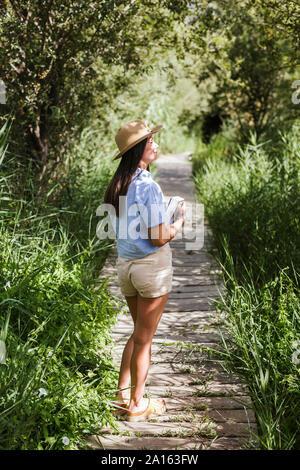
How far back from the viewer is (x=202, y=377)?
3391mm

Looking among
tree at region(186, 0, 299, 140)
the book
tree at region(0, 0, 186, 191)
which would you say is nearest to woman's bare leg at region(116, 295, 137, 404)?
the book

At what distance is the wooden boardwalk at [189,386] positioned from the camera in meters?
2.69

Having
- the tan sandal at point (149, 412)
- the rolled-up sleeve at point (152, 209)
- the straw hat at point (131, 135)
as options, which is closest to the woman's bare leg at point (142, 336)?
the tan sandal at point (149, 412)

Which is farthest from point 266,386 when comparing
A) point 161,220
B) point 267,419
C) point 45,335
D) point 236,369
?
point 45,335

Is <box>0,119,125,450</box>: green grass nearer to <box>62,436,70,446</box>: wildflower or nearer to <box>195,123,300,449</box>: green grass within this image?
<box>62,436,70,446</box>: wildflower

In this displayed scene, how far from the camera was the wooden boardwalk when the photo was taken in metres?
2.69

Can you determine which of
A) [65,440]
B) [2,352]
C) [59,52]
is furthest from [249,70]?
[65,440]

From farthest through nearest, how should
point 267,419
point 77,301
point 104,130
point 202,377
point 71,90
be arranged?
point 104,130
point 71,90
point 77,301
point 202,377
point 267,419

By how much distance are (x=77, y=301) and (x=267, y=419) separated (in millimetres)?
1748

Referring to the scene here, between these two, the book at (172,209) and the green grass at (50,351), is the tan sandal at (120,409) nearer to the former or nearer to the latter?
the green grass at (50,351)

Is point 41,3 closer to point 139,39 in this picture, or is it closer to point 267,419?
point 139,39

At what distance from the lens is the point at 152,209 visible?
8.74ft

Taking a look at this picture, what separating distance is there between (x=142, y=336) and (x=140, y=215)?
71 centimetres

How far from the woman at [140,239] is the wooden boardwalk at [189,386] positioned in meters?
0.22
